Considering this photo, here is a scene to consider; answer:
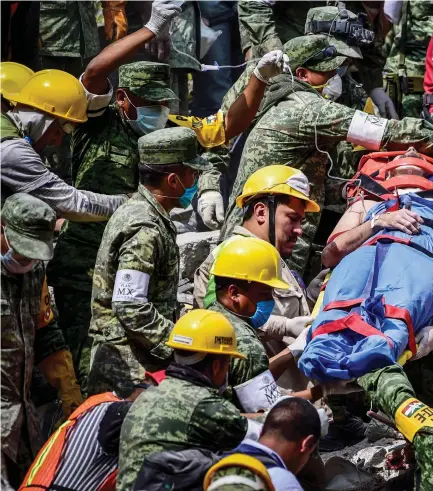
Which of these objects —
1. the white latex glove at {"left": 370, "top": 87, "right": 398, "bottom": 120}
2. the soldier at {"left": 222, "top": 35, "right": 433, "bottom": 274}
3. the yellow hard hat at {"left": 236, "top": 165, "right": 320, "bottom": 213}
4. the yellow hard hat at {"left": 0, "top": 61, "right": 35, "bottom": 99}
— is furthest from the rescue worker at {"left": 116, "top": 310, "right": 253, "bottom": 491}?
the white latex glove at {"left": 370, "top": 87, "right": 398, "bottom": 120}

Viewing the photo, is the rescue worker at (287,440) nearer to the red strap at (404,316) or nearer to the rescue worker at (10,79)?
the red strap at (404,316)

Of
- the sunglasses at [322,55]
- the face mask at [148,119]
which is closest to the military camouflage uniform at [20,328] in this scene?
the face mask at [148,119]

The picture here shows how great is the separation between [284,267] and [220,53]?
161 inches

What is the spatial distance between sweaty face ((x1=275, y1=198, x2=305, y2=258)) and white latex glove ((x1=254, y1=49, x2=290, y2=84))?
50.0 inches

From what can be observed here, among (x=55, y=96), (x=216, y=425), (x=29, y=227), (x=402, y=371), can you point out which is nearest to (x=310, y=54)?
(x=55, y=96)

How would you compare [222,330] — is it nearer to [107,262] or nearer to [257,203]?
[107,262]

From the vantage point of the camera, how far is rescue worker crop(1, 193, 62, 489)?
Result: 5.44 meters

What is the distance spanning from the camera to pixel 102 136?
691cm

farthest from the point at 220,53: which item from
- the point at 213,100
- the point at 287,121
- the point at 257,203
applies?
the point at 257,203

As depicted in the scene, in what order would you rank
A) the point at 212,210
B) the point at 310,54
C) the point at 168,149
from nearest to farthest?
the point at 168,149, the point at 310,54, the point at 212,210

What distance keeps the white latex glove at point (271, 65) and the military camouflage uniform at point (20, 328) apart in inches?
84.9

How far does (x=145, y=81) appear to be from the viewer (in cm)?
688

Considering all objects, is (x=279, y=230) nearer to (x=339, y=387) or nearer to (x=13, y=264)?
(x=339, y=387)

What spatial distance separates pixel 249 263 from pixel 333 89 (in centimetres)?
286
